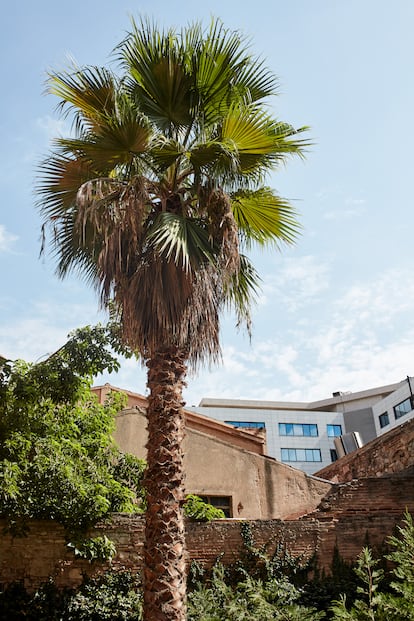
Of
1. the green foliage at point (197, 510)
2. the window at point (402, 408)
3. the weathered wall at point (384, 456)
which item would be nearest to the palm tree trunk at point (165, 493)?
the green foliage at point (197, 510)

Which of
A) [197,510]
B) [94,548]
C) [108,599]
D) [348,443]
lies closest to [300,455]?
[348,443]

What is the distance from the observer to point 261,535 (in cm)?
1228

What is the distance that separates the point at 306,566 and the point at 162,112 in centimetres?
900

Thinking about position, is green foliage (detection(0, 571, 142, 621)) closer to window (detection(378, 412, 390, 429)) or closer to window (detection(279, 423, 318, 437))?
window (detection(378, 412, 390, 429))

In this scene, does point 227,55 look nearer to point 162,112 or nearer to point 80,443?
point 162,112

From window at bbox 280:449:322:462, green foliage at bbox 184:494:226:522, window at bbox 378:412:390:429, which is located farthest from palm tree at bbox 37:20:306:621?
window at bbox 280:449:322:462

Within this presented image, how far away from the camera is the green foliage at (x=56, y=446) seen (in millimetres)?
11039

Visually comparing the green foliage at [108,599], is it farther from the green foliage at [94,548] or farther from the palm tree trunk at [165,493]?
the palm tree trunk at [165,493]

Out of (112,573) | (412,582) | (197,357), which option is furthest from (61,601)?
(412,582)

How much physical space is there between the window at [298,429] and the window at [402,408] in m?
9.16

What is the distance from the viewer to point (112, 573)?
11.5 m

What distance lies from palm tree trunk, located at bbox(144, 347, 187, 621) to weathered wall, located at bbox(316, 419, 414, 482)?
27.0 ft

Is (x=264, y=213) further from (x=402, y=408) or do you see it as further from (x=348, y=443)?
(x=402, y=408)

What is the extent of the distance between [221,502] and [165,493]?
10.5 metres
